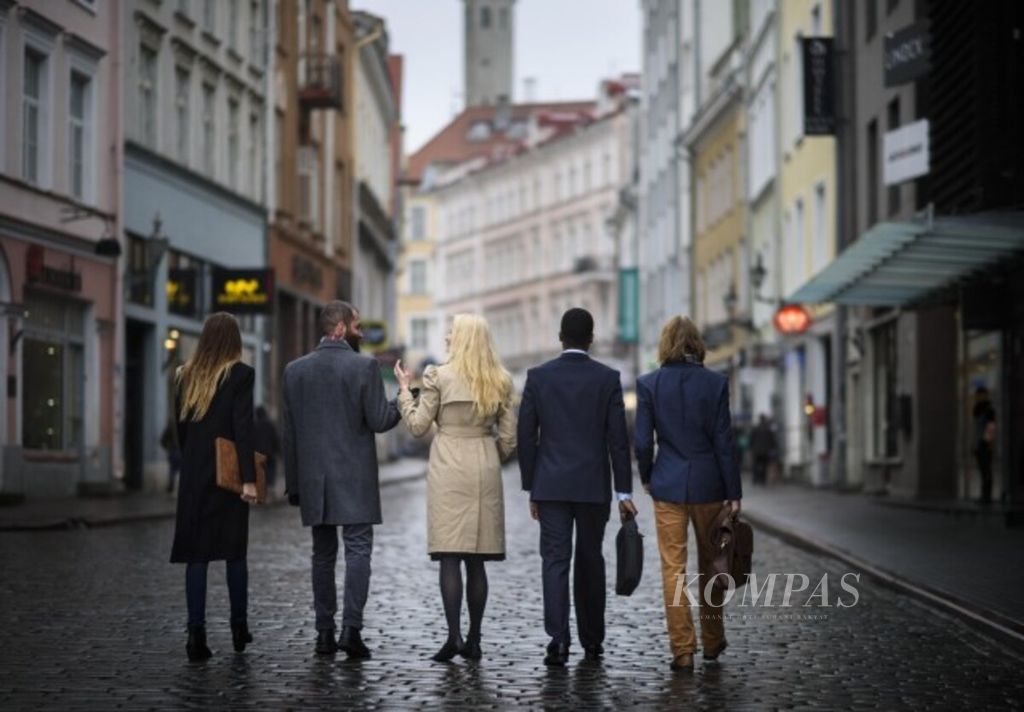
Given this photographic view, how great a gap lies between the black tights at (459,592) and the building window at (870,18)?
1059 inches

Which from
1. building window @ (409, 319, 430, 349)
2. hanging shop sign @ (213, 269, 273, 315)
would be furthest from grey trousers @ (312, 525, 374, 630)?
building window @ (409, 319, 430, 349)

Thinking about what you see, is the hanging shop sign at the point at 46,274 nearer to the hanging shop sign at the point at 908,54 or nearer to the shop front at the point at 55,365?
the shop front at the point at 55,365

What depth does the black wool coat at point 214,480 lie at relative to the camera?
11.5 meters

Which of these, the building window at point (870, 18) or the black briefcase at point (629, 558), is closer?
the black briefcase at point (629, 558)

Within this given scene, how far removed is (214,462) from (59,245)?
72.0 ft

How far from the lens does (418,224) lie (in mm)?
133250

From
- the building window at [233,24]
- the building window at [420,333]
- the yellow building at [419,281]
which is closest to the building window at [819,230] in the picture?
the building window at [233,24]

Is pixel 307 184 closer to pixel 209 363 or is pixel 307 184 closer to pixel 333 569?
pixel 209 363

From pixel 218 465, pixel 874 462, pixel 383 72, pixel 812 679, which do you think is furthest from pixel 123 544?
pixel 383 72

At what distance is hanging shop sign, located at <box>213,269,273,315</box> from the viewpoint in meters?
40.1

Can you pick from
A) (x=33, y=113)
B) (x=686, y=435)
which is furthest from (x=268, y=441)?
(x=686, y=435)

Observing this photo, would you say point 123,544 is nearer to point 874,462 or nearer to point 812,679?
point 812,679

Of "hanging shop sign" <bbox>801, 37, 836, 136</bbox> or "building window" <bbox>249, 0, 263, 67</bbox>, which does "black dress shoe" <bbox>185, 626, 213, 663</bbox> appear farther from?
"building window" <bbox>249, 0, 263, 67</bbox>

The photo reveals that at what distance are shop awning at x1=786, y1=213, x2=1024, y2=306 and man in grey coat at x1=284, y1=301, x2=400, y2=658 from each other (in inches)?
485
